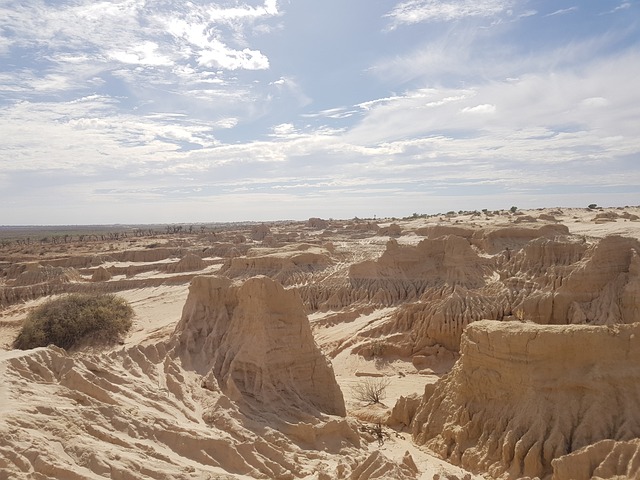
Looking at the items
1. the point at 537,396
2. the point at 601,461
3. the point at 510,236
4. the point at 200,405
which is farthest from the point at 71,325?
the point at 510,236

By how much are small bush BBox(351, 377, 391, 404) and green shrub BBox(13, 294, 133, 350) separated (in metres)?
14.5

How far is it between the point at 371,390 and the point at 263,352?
588cm

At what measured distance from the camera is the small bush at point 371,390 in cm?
1691

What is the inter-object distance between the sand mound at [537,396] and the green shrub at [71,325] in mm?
19761

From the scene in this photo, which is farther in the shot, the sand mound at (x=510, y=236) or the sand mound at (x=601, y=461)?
the sand mound at (x=510, y=236)

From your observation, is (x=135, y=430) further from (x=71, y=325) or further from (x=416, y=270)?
(x=416, y=270)

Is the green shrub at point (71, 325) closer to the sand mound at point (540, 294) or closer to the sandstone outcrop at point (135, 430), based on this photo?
the sand mound at point (540, 294)

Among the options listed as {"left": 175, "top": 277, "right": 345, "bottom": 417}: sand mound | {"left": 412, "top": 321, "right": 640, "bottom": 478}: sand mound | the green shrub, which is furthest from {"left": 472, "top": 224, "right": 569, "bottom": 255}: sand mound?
{"left": 175, "top": 277, "right": 345, "bottom": 417}: sand mound

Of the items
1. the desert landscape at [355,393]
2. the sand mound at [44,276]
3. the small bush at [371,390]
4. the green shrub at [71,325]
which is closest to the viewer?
the desert landscape at [355,393]

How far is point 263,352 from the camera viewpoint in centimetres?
1287

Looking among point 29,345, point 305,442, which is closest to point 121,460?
point 305,442

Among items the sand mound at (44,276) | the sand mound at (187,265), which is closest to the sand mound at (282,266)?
the sand mound at (187,265)

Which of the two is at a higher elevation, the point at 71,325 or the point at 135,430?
the point at 135,430

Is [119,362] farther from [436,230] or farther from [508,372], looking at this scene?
[436,230]
